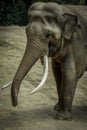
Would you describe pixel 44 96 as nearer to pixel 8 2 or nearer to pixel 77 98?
pixel 77 98

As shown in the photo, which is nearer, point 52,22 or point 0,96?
point 52,22

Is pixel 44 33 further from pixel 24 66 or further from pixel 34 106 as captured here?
pixel 34 106

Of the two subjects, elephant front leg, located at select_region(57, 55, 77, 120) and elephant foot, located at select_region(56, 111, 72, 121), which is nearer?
elephant front leg, located at select_region(57, 55, 77, 120)

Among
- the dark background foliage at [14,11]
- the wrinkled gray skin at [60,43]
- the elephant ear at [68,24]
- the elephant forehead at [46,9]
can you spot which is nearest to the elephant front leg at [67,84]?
the wrinkled gray skin at [60,43]

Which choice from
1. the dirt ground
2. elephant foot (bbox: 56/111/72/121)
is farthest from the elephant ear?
the dirt ground

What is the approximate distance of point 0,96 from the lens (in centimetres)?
756

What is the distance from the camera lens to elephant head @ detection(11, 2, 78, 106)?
5831 millimetres

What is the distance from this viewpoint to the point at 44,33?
5.97 meters

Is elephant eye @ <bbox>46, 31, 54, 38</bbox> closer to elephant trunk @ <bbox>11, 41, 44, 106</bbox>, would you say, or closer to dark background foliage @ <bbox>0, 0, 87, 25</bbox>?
elephant trunk @ <bbox>11, 41, 44, 106</bbox>

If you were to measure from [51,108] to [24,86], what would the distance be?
127 centimetres

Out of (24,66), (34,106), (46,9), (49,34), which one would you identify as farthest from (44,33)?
(34,106)

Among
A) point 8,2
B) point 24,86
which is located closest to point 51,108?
point 24,86

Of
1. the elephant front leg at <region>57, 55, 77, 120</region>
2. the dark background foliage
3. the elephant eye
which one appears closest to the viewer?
the elephant eye

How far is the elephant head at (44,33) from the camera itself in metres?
5.83
